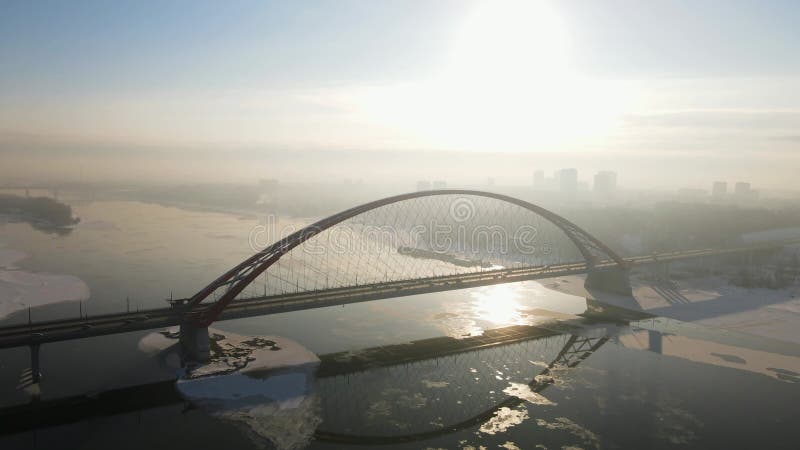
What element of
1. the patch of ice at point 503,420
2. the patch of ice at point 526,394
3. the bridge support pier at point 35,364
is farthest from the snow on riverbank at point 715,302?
the bridge support pier at point 35,364

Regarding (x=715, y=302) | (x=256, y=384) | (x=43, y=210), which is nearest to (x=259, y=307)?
(x=256, y=384)

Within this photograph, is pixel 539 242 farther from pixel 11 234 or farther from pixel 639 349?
pixel 11 234

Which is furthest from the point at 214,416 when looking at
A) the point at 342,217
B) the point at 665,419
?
the point at 665,419

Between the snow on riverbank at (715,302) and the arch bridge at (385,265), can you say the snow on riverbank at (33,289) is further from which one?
the snow on riverbank at (715,302)

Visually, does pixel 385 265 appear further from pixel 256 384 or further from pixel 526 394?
pixel 526 394

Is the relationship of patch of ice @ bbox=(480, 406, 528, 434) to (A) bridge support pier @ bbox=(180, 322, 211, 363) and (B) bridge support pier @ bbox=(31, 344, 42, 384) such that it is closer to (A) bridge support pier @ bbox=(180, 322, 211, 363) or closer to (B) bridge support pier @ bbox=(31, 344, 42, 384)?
(A) bridge support pier @ bbox=(180, 322, 211, 363)
